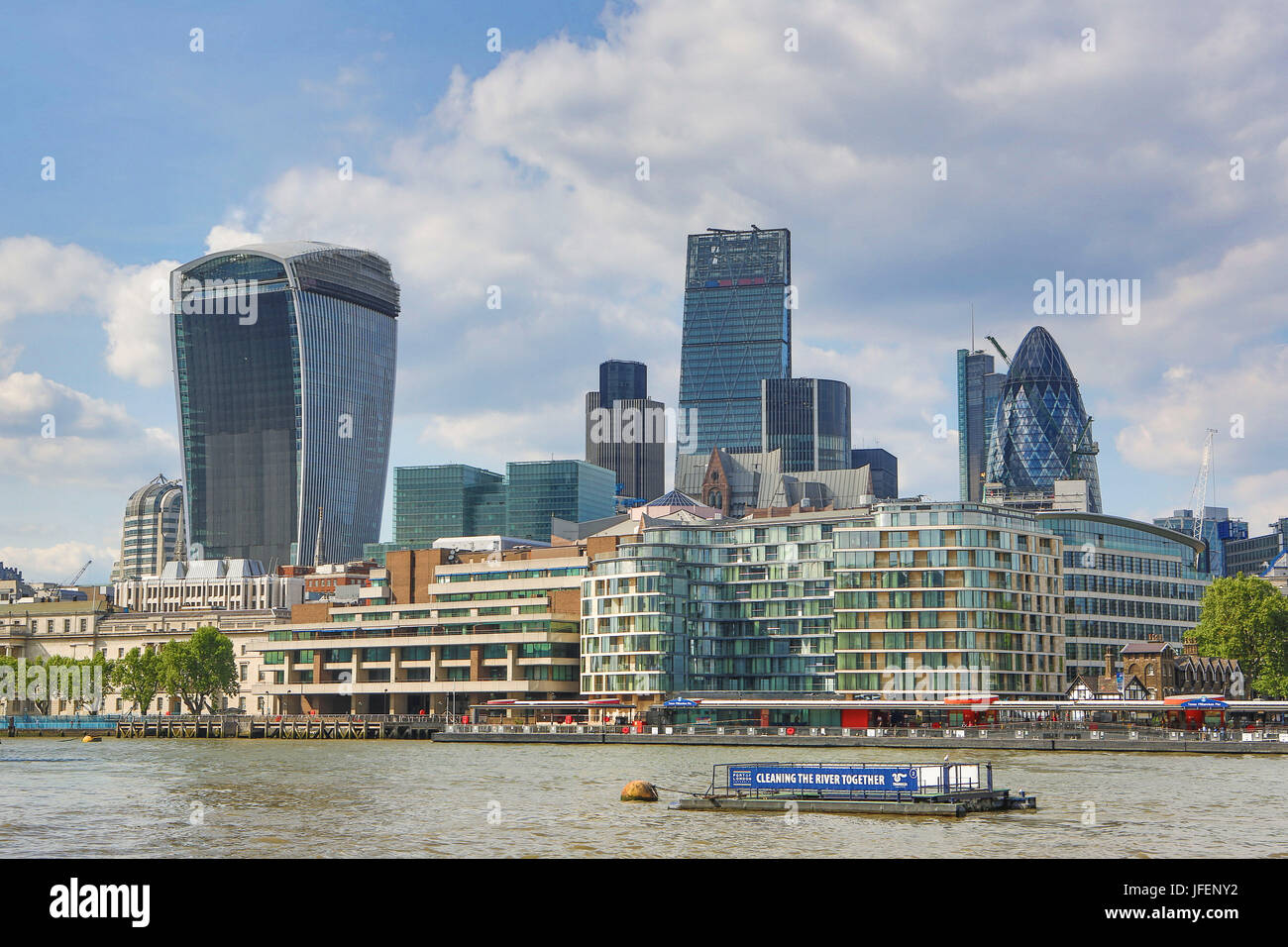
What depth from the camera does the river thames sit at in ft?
181

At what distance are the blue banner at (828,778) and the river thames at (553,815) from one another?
3.31m

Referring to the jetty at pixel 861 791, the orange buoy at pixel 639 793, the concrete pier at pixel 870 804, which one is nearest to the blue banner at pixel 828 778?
the jetty at pixel 861 791

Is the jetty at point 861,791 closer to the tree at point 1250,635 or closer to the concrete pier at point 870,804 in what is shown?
the concrete pier at point 870,804

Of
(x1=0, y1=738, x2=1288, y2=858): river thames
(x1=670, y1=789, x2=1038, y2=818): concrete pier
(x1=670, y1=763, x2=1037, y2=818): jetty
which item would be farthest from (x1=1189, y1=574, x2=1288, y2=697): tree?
(x1=670, y1=789, x2=1038, y2=818): concrete pier

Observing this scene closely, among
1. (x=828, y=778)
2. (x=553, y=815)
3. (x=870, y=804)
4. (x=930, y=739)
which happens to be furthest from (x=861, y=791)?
(x=930, y=739)

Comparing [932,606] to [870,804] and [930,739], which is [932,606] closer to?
[930,739]

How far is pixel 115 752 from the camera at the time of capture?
15375 centimetres

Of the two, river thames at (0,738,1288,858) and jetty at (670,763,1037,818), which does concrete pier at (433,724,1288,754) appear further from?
jetty at (670,763,1037,818)

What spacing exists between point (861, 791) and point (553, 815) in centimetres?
1504

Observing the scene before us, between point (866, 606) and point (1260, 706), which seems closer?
point (1260, 706)

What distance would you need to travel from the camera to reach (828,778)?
72312 mm
